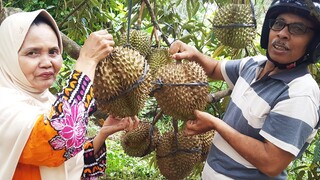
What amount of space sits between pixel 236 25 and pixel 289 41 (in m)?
0.51

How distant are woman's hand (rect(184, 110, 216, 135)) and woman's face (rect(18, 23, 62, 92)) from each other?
560 millimetres

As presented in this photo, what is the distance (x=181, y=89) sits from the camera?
1.52 meters

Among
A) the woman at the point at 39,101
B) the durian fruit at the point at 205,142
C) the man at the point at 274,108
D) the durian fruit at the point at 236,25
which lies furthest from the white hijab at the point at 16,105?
the durian fruit at the point at 236,25

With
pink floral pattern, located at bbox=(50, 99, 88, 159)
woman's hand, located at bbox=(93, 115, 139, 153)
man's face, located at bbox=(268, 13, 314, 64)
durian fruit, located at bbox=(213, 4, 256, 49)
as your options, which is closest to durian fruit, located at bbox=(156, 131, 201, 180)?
woman's hand, located at bbox=(93, 115, 139, 153)

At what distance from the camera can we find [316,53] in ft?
5.05

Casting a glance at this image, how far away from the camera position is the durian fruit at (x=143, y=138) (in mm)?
2068

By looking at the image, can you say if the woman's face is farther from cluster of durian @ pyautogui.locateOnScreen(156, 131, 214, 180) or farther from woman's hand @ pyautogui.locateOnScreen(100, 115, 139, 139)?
cluster of durian @ pyautogui.locateOnScreen(156, 131, 214, 180)

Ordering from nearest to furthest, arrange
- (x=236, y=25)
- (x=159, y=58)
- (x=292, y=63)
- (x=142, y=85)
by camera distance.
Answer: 1. (x=142, y=85)
2. (x=292, y=63)
3. (x=159, y=58)
4. (x=236, y=25)

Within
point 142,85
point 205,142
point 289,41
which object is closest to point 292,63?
point 289,41

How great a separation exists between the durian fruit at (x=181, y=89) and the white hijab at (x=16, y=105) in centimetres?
38

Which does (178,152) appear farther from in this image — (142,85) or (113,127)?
(142,85)

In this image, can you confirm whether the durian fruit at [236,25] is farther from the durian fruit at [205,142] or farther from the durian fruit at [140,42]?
the durian fruit at [205,142]

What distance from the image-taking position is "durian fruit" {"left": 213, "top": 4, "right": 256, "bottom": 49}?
2.03 m

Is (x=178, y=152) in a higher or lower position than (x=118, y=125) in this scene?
lower
